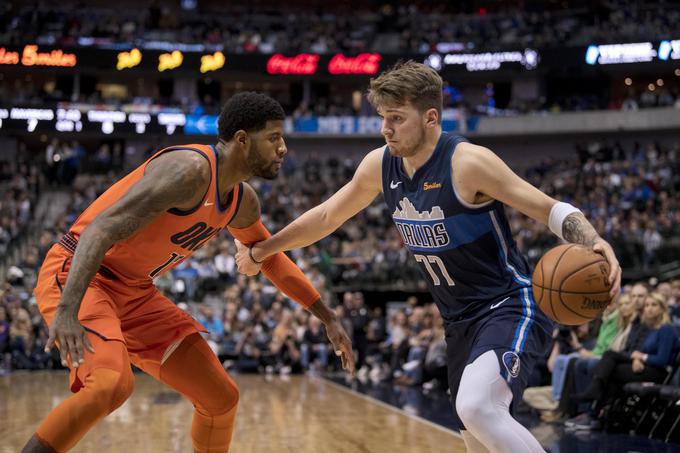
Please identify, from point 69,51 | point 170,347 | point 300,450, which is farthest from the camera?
point 69,51

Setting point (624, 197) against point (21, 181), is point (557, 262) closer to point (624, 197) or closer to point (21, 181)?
point (624, 197)

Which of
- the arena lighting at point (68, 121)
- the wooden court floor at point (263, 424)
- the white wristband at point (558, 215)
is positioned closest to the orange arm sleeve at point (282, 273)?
the white wristband at point (558, 215)

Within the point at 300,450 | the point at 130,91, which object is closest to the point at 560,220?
the point at 300,450

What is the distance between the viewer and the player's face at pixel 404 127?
3.81 meters

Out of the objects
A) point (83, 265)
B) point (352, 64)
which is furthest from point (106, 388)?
point (352, 64)

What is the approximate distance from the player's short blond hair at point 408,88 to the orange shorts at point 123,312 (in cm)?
145

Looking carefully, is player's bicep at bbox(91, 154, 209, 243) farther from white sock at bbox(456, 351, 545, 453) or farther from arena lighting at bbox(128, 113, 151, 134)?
arena lighting at bbox(128, 113, 151, 134)

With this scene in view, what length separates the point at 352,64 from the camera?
32.7m

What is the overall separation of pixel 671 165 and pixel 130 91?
73.3ft

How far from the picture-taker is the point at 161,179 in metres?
3.57

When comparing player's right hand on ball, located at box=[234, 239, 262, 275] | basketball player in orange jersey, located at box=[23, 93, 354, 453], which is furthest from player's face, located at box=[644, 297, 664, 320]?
player's right hand on ball, located at box=[234, 239, 262, 275]

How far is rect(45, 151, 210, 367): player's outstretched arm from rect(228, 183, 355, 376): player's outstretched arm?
2.33 feet

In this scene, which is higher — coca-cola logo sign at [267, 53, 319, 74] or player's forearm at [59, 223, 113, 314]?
coca-cola logo sign at [267, 53, 319, 74]

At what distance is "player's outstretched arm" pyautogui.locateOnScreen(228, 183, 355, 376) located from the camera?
14.8ft
